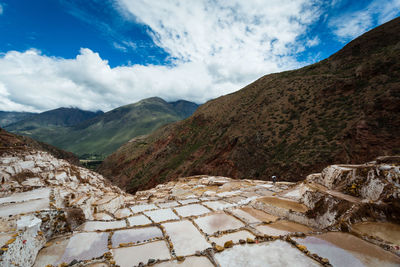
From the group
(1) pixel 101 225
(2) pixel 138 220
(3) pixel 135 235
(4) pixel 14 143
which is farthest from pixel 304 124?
(4) pixel 14 143

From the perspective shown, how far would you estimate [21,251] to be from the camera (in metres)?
5.30

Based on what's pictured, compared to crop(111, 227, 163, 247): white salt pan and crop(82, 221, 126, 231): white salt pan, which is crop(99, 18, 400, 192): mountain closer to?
crop(111, 227, 163, 247): white salt pan

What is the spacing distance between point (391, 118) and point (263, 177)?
63.5 feet

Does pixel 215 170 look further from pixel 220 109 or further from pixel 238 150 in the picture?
pixel 220 109

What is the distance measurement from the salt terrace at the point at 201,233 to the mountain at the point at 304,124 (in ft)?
66.4

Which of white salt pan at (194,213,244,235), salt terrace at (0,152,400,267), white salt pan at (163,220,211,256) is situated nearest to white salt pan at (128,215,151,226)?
salt terrace at (0,152,400,267)

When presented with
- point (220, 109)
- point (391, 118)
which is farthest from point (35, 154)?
point (220, 109)

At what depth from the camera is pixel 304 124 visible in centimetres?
3403

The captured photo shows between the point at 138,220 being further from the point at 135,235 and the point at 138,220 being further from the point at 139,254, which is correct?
the point at 139,254

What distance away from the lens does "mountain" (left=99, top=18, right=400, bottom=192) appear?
26.0 m

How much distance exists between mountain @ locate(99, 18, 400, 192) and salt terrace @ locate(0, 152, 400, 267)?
2024cm

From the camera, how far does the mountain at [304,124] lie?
26.0 metres

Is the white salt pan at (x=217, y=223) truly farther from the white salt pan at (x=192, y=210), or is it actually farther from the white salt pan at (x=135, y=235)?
the white salt pan at (x=135, y=235)

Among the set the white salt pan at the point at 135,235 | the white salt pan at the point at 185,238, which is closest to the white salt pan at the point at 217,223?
the white salt pan at the point at 185,238
